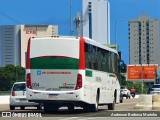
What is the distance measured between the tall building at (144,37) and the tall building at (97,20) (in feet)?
174

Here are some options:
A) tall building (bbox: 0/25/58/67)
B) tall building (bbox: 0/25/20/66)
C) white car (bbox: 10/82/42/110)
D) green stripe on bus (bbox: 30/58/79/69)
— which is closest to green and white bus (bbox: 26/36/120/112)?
green stripe on bus (bbox: 30/58/79/69)

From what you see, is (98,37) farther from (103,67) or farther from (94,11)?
(103,67)

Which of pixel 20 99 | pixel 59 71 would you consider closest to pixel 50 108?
pixel 59 71

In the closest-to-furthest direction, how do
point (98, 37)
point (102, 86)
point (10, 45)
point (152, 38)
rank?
point (102, 86), point (98, 37), point (10, 45), point (152, 38)

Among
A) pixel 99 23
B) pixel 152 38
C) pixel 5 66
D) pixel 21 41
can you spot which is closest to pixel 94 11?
pixel 99 23

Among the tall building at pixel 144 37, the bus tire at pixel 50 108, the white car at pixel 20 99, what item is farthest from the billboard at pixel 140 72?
the bus tire at pixel 50 108

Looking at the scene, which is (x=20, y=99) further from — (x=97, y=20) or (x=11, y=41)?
(x=11, y=41)

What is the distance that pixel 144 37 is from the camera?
14975 centimetres

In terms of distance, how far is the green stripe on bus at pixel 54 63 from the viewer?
23.5 meters

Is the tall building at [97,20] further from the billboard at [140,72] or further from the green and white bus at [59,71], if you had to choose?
the green and white bus at [59,71]

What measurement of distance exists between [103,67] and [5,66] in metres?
94.5

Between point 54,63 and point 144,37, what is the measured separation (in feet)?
419

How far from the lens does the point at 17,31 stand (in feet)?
344

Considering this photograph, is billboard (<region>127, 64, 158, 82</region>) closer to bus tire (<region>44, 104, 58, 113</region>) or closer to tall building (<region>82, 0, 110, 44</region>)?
tall building (<region>82, 0, 110, 44</region>)
